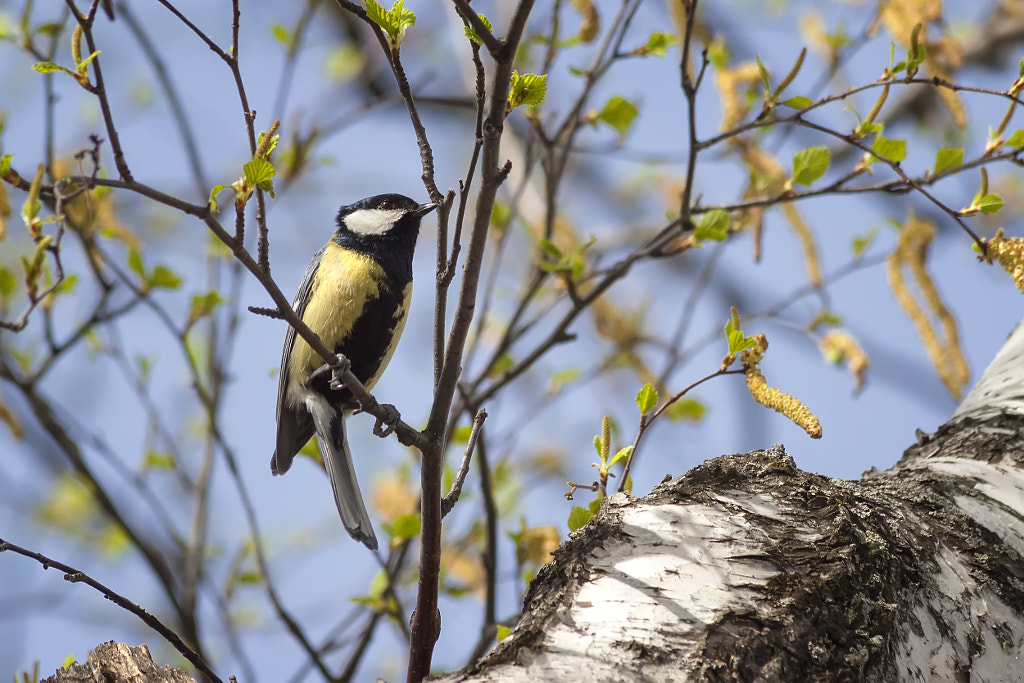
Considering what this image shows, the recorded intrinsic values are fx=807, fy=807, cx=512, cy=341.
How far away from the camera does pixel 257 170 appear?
1344mm

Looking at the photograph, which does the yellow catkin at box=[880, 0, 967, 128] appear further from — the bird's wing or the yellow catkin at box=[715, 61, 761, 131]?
the bird's wing

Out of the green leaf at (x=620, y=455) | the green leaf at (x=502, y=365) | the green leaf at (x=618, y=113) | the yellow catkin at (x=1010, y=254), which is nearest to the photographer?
the yellow catkin at (x=1010, y=254)

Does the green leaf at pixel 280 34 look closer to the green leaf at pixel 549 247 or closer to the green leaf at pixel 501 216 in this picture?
the green leaf at pixel 501 216

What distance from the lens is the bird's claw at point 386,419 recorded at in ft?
5.68

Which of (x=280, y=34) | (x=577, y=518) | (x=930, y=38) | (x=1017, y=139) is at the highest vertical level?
(x=280, y=34)

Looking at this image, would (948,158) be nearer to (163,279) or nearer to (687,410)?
(687,410)

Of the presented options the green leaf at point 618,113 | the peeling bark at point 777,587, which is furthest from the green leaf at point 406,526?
the green leaf at point 618,113

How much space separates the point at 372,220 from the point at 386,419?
1420 mm

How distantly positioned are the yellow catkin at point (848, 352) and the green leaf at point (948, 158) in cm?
65

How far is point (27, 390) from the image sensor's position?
8.66 ft

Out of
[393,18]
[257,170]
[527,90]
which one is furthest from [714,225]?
[257,170]

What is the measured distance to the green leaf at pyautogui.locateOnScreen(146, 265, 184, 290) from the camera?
9.31ft

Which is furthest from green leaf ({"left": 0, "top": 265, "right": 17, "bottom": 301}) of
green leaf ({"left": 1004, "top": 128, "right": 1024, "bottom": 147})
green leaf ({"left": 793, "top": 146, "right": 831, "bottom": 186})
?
green leaf ({"left": 1004, "top": 128, "right": 1024, "bottom": 147})

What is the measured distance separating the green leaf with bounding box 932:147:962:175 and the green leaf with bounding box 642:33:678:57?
981mm
